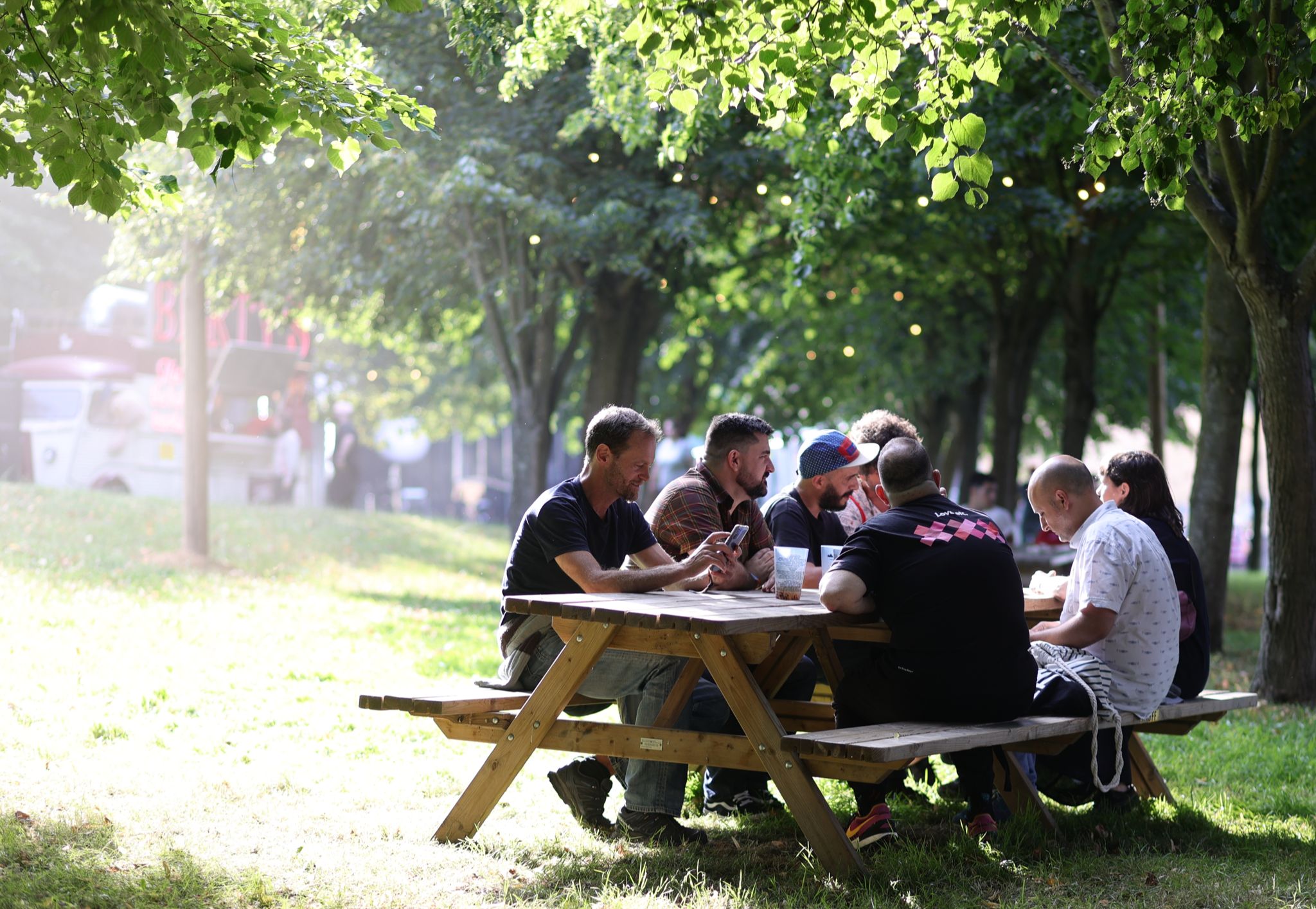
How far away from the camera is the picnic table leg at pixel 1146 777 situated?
19.4ft

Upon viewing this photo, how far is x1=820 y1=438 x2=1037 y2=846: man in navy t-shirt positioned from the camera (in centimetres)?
465

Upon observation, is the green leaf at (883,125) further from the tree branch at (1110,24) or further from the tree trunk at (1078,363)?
the tree trunk at (1078,363)

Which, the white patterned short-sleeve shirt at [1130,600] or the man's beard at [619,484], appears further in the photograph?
the man's beard at [619,484]

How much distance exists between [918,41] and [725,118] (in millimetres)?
6069

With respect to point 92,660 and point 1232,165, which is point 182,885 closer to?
point 92,660

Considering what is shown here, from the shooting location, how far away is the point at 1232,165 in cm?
799

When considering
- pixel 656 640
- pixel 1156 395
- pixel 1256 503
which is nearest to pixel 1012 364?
pixel 1156 395

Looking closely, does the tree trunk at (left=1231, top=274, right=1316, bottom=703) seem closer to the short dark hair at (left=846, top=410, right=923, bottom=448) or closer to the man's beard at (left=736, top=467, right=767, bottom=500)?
the short dark hair at (left=846, top=410, right=923, bottom=448)

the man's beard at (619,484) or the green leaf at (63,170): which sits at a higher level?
the green leaf at (63,170)

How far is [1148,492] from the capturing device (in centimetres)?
593

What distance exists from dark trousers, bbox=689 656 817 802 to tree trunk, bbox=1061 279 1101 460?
1081 cm

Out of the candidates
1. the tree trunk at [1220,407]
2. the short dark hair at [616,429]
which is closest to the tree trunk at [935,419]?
the tree trunk at [1220,407]

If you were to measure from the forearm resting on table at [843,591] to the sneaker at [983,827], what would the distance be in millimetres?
975

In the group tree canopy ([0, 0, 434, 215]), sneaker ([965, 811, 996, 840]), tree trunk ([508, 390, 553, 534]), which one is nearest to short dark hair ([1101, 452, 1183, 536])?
sneaker ([965, 811, 996, 840])
